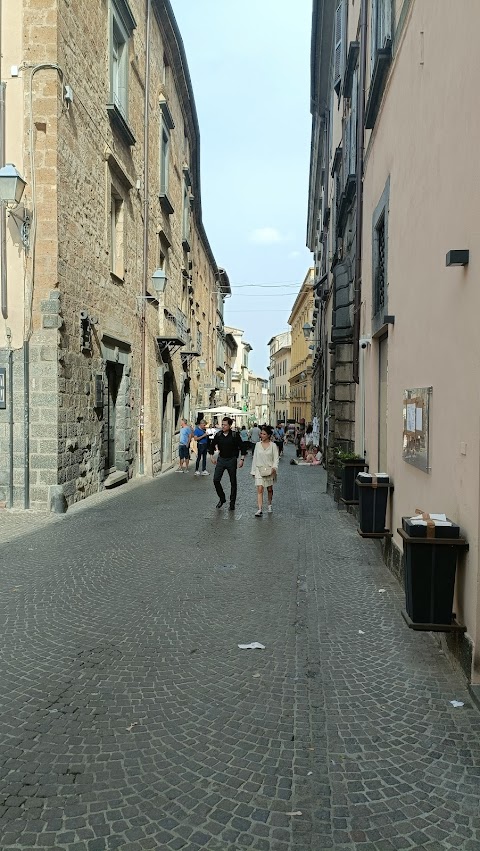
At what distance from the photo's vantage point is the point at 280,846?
2.24 metres

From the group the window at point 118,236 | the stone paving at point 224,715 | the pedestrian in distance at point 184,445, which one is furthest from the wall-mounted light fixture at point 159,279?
the stone paving at point 224,715

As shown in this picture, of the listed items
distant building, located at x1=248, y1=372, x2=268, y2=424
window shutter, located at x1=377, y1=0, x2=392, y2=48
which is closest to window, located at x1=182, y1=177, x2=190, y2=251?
window shutter, located at x1=377, y1=0, x2=392, y2=48

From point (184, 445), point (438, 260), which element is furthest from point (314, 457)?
point (438, 260)

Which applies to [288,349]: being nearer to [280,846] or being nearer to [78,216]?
[78,216]

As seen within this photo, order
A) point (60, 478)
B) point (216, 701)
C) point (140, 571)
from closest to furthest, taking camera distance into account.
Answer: point (216, 701), point (140, 571), point (60, 478)

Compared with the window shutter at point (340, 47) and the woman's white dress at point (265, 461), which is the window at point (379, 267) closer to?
the woman's white dress at point (265, 461)

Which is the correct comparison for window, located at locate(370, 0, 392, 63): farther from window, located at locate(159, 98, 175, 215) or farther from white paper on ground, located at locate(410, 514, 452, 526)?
window, located at locate(159, 98, 175, 215)

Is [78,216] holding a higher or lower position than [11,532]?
higher

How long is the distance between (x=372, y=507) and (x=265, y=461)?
11.2 feet

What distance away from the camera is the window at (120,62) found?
1178cm

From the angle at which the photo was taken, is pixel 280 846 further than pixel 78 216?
No

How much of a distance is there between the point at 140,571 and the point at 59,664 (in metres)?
2.20

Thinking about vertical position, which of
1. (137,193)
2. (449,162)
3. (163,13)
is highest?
(163,13)

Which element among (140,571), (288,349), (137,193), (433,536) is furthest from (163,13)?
(288,349)
